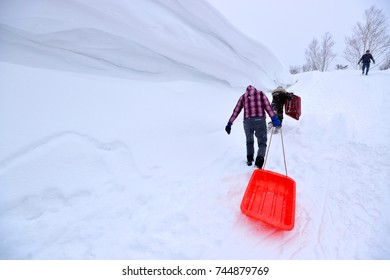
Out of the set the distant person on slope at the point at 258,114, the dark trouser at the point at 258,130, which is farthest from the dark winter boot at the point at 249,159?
the distant person on slope at the point at 258,114

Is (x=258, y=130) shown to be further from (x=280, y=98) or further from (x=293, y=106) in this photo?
(x=293, y=106)

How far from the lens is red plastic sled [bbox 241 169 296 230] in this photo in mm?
2246

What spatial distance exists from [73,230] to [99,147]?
1.18 metres

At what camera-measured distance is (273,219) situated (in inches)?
88.7

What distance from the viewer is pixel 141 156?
315 centimetres

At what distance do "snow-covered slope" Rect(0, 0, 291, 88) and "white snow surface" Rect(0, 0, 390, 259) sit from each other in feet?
0.09

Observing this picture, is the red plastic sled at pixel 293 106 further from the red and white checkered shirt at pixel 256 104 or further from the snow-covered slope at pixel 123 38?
the snow-covered slope at pixel 123 38

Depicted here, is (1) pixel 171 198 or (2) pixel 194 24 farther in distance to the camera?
(2) pixel 194 24

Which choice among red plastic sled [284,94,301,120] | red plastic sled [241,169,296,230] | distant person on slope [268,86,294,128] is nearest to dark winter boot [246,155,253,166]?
red plastic sled [241,169,296,230]

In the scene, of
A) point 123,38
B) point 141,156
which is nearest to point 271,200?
point 141,156

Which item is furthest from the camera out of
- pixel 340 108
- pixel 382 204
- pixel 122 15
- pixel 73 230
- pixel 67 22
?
pixel 340 108
